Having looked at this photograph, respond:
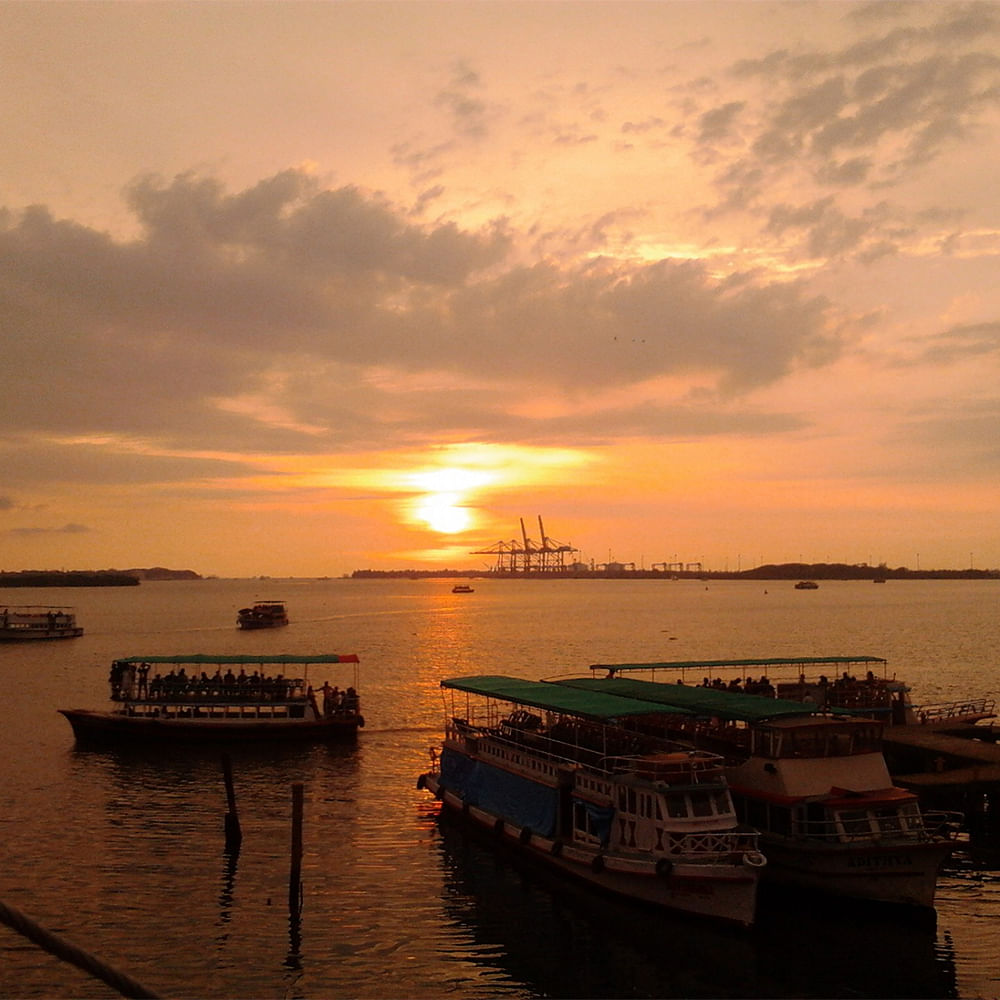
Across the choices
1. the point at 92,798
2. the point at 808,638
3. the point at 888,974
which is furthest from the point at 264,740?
the point at 808,638

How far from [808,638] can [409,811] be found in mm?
109590

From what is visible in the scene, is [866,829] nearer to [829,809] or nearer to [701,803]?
[829,809]

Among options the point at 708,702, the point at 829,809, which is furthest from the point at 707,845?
the point at 708,702

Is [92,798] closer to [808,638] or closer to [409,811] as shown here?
[409,811]

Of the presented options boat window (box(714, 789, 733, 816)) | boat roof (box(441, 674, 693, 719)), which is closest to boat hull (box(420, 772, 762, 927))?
boat window (box(714, 789, 733, 816))

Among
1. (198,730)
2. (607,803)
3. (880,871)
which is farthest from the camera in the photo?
(198,730)

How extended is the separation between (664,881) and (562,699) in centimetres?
923

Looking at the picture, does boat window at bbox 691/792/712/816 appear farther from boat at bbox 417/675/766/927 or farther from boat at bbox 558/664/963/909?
boat at bbox 558/664/963/909

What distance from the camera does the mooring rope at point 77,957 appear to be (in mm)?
4051

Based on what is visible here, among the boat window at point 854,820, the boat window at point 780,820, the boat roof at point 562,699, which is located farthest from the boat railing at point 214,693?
the boat window at point 854,820

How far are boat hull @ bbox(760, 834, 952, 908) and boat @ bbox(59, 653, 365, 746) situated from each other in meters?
32.7

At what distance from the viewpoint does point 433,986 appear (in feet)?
75.7

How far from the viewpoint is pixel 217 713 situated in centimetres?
5516

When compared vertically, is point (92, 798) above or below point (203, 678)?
below
